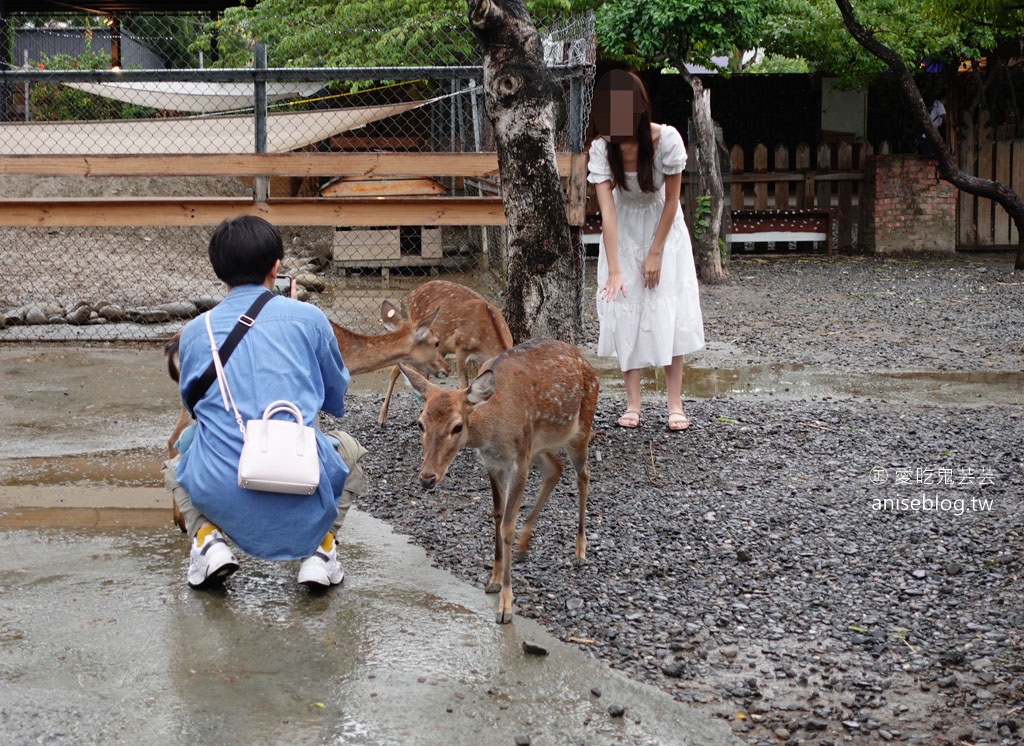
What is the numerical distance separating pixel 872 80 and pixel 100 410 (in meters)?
13.6

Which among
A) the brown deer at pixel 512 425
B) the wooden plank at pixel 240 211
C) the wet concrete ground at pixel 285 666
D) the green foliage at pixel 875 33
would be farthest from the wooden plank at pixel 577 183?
the green foliage at pixel 875 33

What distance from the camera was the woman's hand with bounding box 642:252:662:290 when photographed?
641 centimetres

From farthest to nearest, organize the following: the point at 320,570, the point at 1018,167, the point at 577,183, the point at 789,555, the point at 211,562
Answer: the point at 1018,167 < the point at 577,183 < the point at 789,555 < the point at 320,570 < the point at 211,562

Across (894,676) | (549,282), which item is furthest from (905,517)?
(549,282)

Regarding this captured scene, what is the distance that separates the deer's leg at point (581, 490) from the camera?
15.3ft

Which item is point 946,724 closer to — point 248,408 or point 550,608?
point 550,608

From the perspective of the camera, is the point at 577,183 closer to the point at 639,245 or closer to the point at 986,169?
the point at 639,245

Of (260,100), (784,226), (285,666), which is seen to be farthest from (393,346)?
(784,226)

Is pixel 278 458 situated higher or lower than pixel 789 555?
higher

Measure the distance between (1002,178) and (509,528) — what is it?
15.7 meters

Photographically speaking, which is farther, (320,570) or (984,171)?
(984,171)

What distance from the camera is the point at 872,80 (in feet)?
57.2

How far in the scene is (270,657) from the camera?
3.62 metres

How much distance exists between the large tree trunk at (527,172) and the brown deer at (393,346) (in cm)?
51
